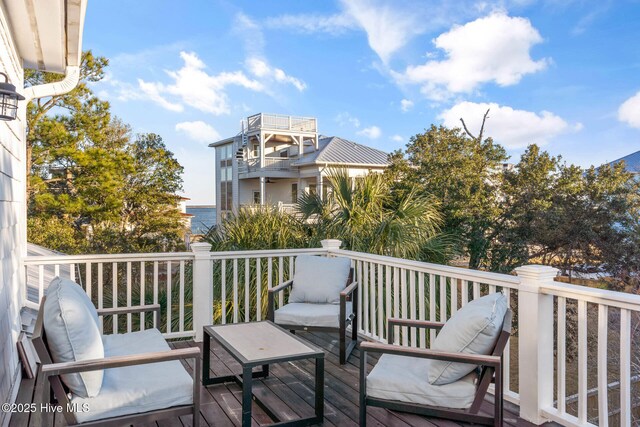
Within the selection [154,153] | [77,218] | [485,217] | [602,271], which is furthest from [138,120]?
[602,271]

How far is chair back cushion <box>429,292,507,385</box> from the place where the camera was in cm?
239

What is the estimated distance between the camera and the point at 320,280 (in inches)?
176

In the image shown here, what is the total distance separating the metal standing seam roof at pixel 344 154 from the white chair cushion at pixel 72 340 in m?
17.5

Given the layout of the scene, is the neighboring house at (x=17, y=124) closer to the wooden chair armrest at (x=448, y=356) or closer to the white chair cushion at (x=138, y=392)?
the white chair cushion at (x=138, y=392)

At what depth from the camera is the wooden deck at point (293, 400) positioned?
2.86m

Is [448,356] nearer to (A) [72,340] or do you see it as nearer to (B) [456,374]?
(B) [456,374]

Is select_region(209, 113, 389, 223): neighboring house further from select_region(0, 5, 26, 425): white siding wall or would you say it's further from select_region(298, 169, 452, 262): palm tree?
select_region(0, 5, 26, 425): white siding wall

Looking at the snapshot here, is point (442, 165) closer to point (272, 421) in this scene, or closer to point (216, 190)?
point (272, 421)

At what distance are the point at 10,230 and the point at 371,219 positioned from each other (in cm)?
506

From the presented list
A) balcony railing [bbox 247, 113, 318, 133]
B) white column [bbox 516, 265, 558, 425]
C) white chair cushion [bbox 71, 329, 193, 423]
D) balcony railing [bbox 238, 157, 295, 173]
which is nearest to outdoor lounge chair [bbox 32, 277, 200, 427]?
white chair cushion [bbox 71, 329, 193, 423]

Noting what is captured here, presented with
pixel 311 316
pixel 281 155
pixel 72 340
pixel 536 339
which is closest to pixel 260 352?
pixel 72 340

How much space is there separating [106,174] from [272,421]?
14570 millimetres

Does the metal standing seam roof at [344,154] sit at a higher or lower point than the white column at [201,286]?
higher

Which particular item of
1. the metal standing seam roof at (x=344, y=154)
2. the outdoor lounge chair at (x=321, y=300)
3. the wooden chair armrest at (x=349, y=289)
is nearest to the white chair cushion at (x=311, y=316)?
the outdoor lounge chair at (x=321, y=300)
